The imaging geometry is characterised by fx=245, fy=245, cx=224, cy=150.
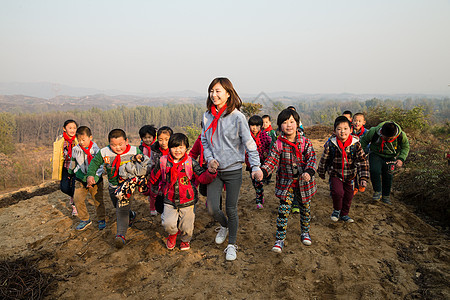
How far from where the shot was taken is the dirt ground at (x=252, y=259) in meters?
2.57

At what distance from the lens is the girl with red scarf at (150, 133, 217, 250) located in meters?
3.05

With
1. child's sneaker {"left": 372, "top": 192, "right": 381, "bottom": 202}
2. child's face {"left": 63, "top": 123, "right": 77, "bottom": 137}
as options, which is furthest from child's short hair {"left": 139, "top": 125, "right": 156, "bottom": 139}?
child's sneaker {"left": 372, "top": 192, "right": 381, "bottom": 202}

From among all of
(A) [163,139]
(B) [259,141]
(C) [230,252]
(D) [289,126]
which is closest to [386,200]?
(B) [259,141]

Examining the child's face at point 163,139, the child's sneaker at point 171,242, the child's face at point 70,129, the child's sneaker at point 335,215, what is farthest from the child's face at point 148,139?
the child's sneaker at point 335,215

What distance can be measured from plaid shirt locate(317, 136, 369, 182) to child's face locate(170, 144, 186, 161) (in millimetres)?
2142

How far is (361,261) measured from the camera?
3010 mm

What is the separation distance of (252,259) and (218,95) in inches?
82.5

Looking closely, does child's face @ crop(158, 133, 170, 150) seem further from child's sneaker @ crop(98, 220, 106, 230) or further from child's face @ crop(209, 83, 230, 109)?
child's sneaker @ crop(98, 220, 106, 230)

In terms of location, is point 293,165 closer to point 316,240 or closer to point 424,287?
point 316,240

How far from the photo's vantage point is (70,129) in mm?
4250

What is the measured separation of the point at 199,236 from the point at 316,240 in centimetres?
172

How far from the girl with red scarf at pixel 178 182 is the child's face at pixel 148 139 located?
1.35m

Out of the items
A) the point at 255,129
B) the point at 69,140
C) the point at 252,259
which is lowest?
the point at 252,259

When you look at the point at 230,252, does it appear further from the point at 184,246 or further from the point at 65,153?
the point at 65,153
